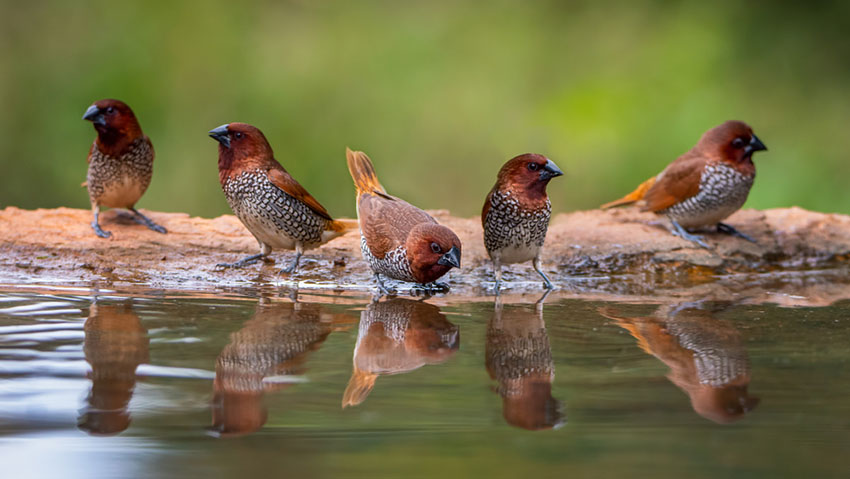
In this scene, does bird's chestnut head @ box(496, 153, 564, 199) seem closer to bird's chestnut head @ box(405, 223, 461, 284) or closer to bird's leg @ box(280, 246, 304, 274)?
bird's chestnut head @ box(405, 223, 461, 284)

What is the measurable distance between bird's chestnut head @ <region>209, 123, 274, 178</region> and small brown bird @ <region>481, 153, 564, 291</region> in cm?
131

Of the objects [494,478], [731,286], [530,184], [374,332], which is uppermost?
[530,184]

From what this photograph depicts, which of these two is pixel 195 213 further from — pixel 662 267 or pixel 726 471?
pixel 726 471

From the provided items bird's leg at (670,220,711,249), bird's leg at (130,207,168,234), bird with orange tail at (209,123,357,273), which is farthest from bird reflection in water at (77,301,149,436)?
bird's leg at (670,220,711,249)

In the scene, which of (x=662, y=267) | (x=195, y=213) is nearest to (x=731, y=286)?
(x=662, y=267)

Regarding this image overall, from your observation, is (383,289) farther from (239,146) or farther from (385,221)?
(239,146)

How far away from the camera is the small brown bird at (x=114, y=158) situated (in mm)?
5145

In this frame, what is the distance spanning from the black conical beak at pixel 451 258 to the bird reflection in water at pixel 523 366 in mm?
287

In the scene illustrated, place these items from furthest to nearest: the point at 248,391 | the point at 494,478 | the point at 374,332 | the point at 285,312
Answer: the point at 285,312
the point at 374,332
the point at 248,391
the point at 494,478

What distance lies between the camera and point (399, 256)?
14.1 ft

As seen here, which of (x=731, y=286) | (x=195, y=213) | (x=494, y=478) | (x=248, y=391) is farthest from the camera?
(x=195, y=213)

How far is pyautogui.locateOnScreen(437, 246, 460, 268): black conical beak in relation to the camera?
162 inches

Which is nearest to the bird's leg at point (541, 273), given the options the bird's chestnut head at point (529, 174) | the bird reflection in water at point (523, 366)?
the bird's chestnut head at point (529, 174)

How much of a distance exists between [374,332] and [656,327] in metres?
1.15
